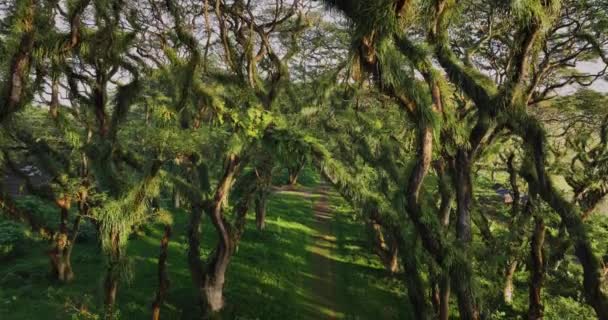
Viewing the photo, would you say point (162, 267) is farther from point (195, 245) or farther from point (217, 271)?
point (217, 271)

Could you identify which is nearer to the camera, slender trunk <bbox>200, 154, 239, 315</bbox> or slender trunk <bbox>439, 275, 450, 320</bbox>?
slender trunk <bbox>439, 275, 450, 320</bbox>

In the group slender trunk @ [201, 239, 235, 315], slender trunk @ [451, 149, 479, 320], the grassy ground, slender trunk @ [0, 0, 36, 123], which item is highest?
slender trunk @ [0, 0, 36, 123]

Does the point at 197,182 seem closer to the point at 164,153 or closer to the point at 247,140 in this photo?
the point at 164,153

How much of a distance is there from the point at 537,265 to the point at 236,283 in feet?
31.1

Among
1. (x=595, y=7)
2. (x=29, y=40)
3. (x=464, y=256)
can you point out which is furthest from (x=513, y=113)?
(x=29, y=40)

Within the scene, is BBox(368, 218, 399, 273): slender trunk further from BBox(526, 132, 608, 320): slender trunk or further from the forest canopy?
BBox(526, 132, 608, 320): slender trunk

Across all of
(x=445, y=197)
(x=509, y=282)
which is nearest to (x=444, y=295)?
(x=445, y=197)

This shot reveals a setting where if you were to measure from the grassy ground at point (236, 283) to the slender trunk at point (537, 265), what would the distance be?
152 inches

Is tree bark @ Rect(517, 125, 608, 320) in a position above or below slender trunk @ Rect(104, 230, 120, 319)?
above

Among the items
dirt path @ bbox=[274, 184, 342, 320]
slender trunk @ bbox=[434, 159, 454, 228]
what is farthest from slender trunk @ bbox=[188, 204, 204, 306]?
slender trunk @ bbox=[434, 159, 454, 228]

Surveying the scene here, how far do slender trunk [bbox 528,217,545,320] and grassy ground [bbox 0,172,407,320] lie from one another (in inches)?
152

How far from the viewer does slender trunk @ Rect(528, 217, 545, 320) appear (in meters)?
10.5

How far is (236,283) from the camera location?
47.7 ft

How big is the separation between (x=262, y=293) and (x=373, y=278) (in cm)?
450
